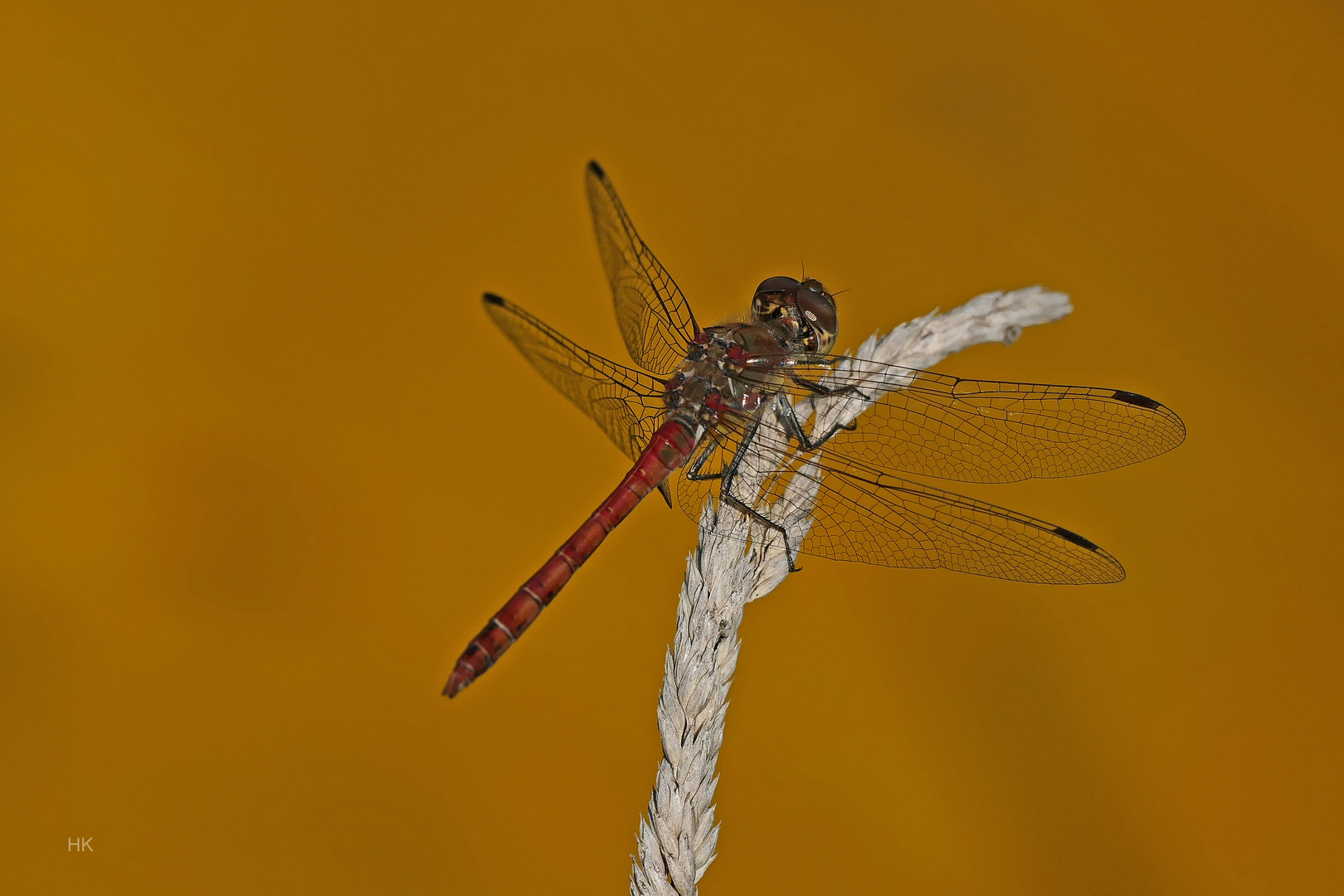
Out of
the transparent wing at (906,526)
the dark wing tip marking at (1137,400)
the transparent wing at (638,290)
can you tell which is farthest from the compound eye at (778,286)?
the dark wing tip marking at (1137,400)

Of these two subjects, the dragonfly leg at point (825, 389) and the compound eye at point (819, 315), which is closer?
the dragonfly leg at point (825, 389)

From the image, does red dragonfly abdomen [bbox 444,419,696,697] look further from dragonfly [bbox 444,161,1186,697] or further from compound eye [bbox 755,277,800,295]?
compound eye [bbox 755,277,800,295]

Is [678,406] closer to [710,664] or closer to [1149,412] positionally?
[710,664]

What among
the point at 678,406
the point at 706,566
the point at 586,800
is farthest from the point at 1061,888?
the point at 678,406

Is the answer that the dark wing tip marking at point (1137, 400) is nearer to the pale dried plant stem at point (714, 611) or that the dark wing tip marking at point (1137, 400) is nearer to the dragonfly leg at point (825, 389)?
the pale dried plant stem at point (714, 611)

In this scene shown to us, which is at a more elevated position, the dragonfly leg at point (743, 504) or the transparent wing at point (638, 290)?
the transparent wing at point (638, 290)

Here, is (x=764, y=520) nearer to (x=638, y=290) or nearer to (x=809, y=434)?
(x=809, y=434)

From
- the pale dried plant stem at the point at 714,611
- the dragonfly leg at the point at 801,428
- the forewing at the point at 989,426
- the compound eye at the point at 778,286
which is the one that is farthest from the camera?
the compound eye at the point at 778,286
